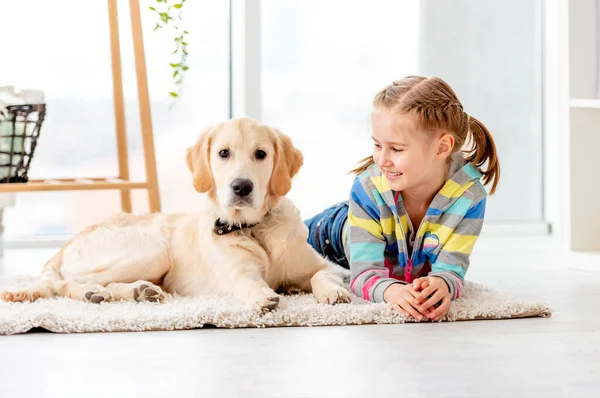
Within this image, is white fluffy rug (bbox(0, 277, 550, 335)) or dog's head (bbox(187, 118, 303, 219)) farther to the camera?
dog's head (bbox(187, 118, 303, 219))

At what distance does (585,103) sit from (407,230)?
1.12m

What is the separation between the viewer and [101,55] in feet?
13.0

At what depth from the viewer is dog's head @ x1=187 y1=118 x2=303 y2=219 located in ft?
7.34

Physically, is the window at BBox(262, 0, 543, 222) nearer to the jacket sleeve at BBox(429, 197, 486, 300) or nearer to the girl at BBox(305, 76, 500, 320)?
the girl at BBox(305, 76, 500, 320)

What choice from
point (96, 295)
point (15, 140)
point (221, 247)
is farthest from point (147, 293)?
point (15, 140)

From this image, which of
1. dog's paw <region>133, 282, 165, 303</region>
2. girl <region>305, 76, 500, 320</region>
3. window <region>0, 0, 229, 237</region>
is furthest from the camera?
window <region>0, 0, 229, 237</region>

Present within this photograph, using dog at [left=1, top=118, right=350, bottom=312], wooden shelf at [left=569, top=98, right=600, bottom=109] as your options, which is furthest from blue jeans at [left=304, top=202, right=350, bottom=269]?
wooden shelf at [left=569, top=98, right=600, bottom=109]

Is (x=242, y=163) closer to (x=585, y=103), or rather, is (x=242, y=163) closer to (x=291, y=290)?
(x=291, y=290)

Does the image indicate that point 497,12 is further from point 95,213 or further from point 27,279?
point 27,279

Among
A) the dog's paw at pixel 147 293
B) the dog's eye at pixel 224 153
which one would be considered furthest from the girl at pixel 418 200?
the dog's paw at pixel 147 293

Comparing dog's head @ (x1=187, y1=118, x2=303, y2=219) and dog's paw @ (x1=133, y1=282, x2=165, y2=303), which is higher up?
dog's head @ (x1=187, y1=118, x2=303, y2=219)

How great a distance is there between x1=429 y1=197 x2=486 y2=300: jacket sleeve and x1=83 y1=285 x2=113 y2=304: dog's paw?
844 millimetres

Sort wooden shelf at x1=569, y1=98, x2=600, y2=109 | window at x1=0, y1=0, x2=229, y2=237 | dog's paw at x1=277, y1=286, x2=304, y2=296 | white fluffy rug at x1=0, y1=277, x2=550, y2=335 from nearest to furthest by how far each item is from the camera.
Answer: white fluffy rug at x1=0, y1=277, x2=550, y2=335 → dog's paw at x1=277, y1=286, x2=304, y2=296 → wooden shelf at x1=569, y1=98, x2=600, y2=109 → window at x1=0, y1=0, x2=229, y2=237

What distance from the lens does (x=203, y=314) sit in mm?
2018
